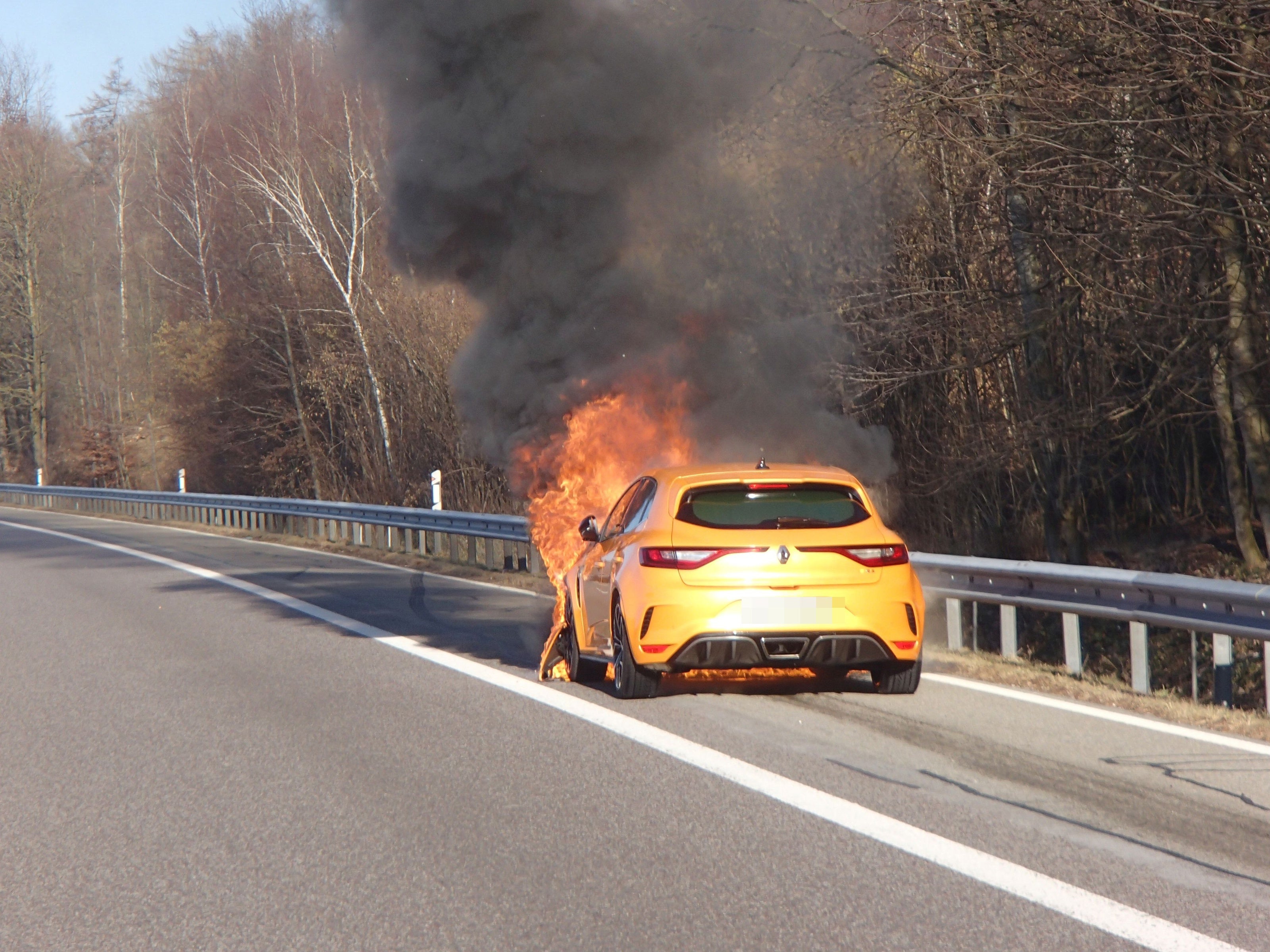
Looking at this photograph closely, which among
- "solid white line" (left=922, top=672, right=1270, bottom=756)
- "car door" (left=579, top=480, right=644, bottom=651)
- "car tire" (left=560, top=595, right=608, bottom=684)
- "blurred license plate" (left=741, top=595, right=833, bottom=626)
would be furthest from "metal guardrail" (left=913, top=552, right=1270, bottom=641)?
"car tire" (left=560, top=595, right=608, bottom=684)

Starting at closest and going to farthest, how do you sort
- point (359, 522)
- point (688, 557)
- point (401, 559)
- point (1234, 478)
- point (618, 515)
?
point (688, 557), point (618, 515), point (1234, 478), point (401, 559), point (359, 522)

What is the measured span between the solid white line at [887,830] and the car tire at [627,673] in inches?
7.9

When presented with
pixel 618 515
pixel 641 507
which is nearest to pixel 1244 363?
pixel 618 515

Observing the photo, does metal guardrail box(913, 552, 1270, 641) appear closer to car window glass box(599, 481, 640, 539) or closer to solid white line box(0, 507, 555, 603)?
car window glass box(599, 481, 640, 539)

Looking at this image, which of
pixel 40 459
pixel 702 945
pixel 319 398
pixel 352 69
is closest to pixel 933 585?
pixel 702 945

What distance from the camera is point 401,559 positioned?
20391 millimetres

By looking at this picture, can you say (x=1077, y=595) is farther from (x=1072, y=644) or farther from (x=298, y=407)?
(x=298, y=407)

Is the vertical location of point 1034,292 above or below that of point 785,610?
above

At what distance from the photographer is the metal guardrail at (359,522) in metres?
18.2

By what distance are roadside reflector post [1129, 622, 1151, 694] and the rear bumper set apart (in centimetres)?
176

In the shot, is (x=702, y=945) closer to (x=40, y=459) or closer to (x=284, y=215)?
(x=284, y=215)

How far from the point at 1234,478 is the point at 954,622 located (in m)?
5.88

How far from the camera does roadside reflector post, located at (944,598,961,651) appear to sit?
34.0 ft

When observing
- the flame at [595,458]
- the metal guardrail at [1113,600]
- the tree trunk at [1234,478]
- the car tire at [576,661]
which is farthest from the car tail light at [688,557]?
the tree trunk at [1234,478]
